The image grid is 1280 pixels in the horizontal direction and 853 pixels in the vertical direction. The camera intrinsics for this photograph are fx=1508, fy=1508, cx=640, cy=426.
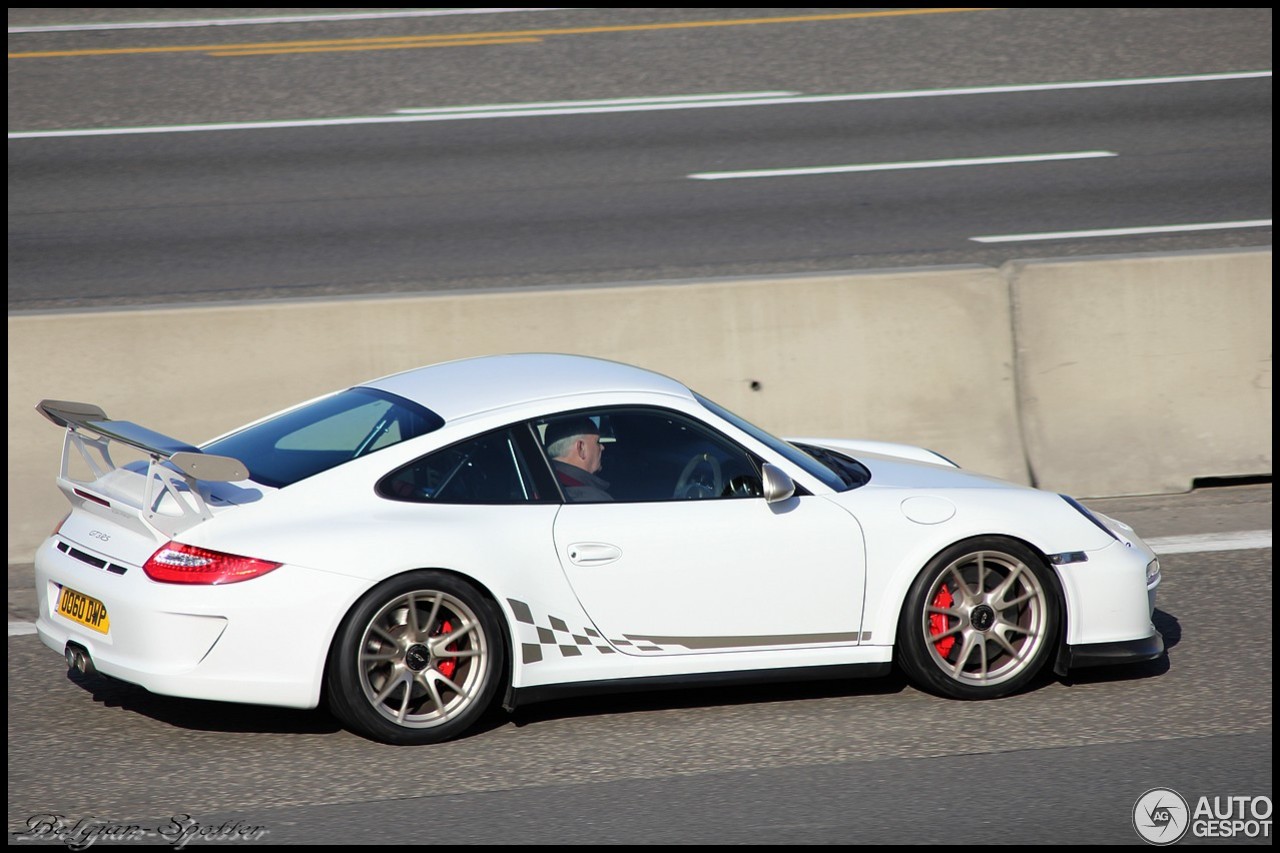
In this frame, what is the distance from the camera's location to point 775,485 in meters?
5.59

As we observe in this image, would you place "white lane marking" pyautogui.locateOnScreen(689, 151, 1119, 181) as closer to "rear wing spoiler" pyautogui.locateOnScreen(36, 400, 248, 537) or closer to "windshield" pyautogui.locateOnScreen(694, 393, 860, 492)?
"windshield" pyautogui.locateOnScreen(694, 393, 860, 492)

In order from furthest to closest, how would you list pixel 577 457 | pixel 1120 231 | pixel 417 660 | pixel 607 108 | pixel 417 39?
1. pixel 417 39
2. pixel 607 108
3. pixel 1120 231
4. pixel 577 457
5. pixel 417 660

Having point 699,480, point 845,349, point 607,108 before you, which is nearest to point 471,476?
point 699,480

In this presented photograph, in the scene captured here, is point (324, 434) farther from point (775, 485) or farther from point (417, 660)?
point (775, 485)

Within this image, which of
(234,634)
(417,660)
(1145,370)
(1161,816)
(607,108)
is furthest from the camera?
(607,108)

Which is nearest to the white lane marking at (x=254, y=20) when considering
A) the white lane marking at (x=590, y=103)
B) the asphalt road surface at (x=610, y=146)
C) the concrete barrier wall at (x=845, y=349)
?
the asphalt road surface at (x=610, y=146)

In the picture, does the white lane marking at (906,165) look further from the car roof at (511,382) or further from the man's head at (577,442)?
the man's head at (577,442)

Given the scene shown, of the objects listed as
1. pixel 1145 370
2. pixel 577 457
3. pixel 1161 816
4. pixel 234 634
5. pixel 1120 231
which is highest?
pixel 1120 231

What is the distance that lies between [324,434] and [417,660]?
103 cm

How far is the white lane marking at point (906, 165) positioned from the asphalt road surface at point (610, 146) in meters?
0.05

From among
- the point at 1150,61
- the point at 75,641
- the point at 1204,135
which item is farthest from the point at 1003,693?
the point at 1150,61

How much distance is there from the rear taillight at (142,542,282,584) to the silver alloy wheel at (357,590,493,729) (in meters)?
0.45

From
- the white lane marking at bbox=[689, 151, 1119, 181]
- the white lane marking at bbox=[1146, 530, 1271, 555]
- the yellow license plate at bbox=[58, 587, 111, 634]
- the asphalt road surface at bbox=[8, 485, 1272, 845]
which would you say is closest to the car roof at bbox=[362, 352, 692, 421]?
the asphalt road surface at bbox=[8, 485, 1272, 845]

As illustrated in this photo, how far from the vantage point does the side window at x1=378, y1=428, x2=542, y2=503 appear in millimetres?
5441
